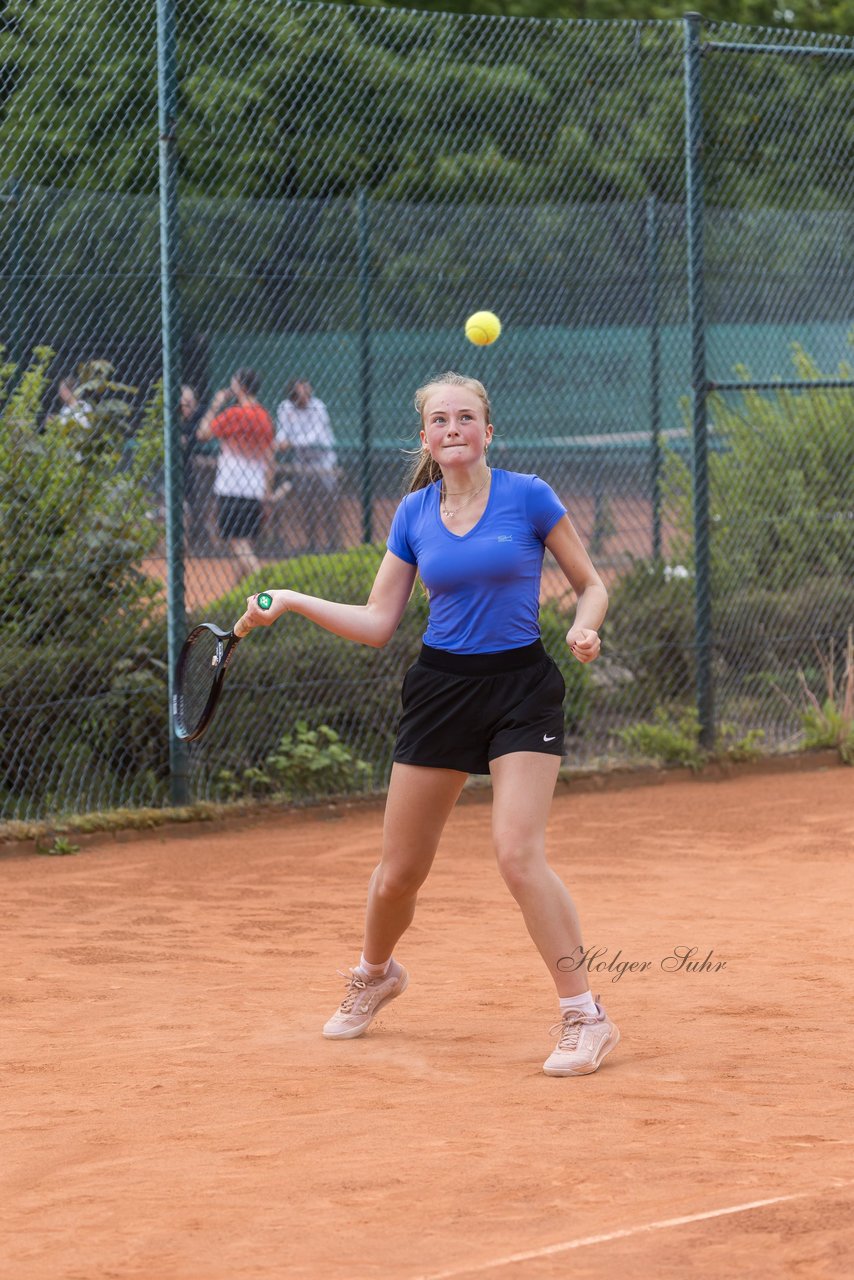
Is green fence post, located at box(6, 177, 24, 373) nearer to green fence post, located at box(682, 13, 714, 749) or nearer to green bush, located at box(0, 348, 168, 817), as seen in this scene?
green bush, located at box(0, 348, 168, 817)

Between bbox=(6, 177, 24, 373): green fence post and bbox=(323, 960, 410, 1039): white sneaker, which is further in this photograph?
bbox=(6, 177, 24, 373): green fence post

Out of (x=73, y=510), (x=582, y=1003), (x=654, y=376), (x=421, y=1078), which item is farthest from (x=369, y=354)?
(x=421, y=1078)

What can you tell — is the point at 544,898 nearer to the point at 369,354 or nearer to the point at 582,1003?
the point at 582,1003

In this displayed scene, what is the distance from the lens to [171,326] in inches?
297

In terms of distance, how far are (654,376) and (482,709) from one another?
517 centimetres

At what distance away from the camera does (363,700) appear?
27.3ft

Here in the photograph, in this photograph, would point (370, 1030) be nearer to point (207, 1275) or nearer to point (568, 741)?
point (207, 1275)

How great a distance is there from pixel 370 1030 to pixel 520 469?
465cm

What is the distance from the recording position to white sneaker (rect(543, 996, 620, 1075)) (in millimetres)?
4320

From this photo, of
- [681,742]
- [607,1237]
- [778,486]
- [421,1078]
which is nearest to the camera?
[607,1237]

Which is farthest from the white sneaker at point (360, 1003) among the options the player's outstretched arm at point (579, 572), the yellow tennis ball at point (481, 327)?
the yellow tennis ball at point (481, 327)

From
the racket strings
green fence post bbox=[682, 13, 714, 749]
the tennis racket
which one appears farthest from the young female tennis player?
green fence post bbox=[682, 13, 714, 749]

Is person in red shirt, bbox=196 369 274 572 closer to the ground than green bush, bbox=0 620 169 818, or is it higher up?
higher up

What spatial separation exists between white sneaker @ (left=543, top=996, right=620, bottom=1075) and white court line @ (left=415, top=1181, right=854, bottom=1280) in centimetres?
94
